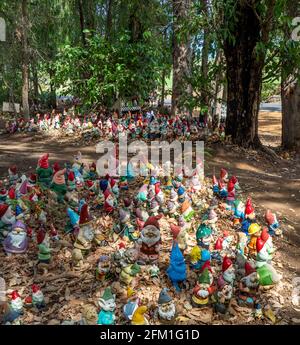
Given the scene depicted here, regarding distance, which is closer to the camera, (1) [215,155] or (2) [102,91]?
(1) [215,155]

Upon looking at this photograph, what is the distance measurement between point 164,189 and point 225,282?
252cm

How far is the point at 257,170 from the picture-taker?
8.12 meters

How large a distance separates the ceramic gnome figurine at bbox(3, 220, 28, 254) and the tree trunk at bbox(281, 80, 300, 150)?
938 cm

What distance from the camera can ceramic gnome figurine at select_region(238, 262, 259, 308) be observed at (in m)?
3.50

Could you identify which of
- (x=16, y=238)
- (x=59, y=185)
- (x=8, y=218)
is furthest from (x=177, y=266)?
(x=59, y=185)

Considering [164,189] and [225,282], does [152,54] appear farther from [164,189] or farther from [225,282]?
[225,282]

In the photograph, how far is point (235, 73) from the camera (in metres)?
8.93

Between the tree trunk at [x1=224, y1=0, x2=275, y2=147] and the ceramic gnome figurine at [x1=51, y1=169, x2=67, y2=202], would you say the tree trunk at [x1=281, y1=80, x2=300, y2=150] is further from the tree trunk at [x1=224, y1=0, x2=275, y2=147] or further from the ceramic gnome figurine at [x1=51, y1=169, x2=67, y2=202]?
the ceramic gnome figurine at [x1=51, y1=169, x2=67, y2=202]

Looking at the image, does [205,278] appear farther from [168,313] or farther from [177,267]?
[168,313]

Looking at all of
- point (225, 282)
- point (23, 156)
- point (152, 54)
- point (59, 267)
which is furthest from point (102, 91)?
point (225, 282)

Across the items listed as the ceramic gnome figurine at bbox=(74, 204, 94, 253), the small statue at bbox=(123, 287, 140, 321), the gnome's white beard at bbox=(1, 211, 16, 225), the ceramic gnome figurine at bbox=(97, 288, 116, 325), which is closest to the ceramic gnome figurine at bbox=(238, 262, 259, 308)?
the small statue at bbox=(123, 287, 140, 321)

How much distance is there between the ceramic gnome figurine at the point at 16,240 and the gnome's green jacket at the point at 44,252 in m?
0.30

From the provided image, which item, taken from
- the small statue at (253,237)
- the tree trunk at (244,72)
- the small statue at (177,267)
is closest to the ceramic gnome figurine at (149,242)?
the small statue at (177,267)

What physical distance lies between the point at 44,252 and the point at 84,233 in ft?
1.59
